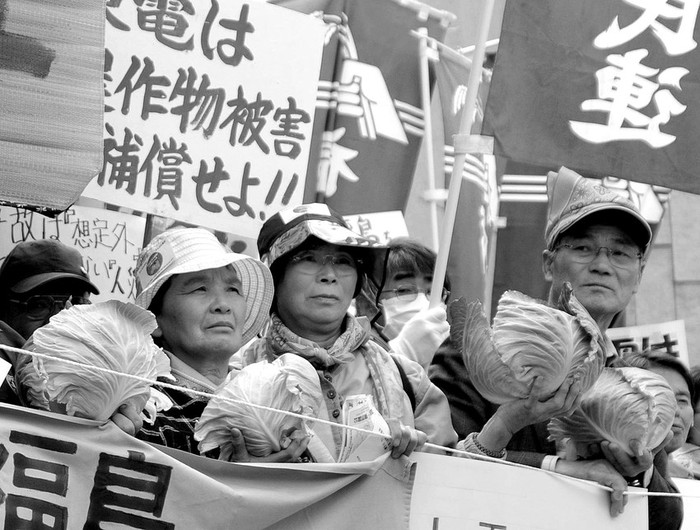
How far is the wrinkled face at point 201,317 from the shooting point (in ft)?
11.4

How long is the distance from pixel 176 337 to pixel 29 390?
0.68m

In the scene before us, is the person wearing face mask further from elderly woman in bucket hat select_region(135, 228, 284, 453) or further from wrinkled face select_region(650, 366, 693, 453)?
elderly woman in bucket hat select_region(135, 228, 284, 453)

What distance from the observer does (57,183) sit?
3191 mm

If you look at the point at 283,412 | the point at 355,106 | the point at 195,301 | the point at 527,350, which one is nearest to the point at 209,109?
the point at 355,106

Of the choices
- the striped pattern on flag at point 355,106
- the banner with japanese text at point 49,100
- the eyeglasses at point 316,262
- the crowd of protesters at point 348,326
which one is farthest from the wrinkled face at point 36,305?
the striped pattern on flag at point 355,106

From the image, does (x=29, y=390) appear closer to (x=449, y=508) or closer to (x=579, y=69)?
(x=449, y=508)

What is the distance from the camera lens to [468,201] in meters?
6.82

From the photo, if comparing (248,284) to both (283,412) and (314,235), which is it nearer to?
(314,235)

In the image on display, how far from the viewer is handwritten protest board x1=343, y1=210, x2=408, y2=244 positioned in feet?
20.0

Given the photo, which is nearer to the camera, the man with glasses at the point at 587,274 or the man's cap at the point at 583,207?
the man with glasses at the point at 587,274

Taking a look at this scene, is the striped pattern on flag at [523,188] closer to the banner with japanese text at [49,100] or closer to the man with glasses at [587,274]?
the man with glasses at [587,274]

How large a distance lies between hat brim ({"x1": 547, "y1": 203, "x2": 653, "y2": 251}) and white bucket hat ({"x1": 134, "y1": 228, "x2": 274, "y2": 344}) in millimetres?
906

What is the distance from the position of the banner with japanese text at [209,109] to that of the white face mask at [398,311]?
734mm

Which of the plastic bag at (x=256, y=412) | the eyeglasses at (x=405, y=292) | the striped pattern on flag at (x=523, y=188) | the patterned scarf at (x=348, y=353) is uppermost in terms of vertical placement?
the striped pattern on flag at (x=523, y=188)
